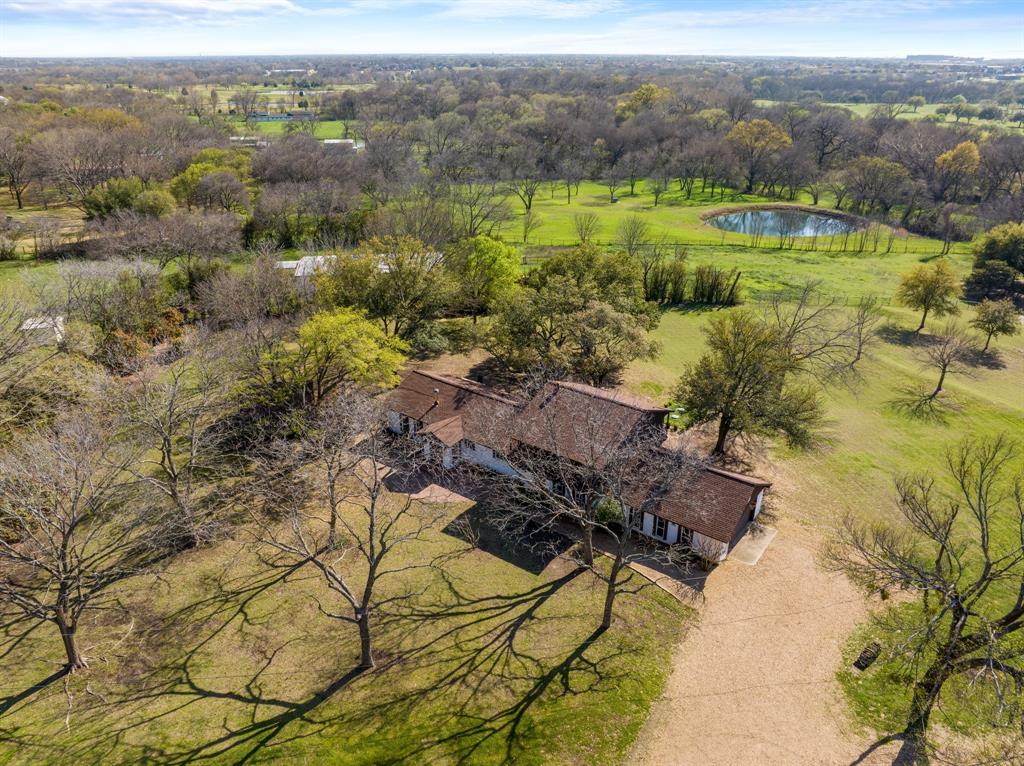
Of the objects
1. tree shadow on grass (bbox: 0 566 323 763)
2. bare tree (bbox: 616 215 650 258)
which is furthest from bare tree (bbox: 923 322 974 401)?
tree shadow on grass (bbox: 0 566 323 763)

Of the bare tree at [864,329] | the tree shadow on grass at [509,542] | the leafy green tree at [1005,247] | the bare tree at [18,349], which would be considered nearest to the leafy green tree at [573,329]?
the tree shadow on grass at [509,542]

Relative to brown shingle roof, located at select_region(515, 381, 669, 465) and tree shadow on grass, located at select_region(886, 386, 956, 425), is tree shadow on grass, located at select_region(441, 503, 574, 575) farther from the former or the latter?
tree shadow on grass, located at select_region(886, 386, 956, 425)

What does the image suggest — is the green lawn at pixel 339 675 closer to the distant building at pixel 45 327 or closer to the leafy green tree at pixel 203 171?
the distant building at pixel 45 327

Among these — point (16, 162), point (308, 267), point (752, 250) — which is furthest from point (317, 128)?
point (752, 250)

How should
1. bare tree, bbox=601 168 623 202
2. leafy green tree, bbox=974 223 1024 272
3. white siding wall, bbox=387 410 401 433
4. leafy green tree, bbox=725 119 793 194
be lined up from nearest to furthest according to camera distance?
1. white siding wall, bbox=387 410 401 433
2. leafy green tree, bbox=974 223 1024 272
3. bare tree, bbox=601 168 623 202
4. leafy green tree, bbox=725 119 793 194

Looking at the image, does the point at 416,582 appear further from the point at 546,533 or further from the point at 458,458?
the point at 458,458

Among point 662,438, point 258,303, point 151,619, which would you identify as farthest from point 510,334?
point 151,619
